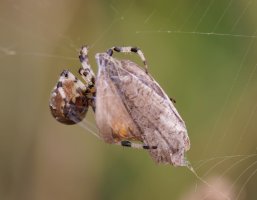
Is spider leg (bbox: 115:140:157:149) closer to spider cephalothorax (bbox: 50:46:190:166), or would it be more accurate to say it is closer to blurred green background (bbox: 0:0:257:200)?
spider cephalothorax (bbox: 50:46:190:166)

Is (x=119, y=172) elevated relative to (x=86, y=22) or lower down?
lower down

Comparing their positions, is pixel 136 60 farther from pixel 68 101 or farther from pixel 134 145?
pixel 134 145

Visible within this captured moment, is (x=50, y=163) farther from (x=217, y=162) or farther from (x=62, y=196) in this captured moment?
(x=217, y=162)

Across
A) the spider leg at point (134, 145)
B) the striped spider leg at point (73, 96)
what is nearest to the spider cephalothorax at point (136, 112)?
the spider leg at point (134, 145)

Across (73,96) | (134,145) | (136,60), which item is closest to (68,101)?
(73,96)

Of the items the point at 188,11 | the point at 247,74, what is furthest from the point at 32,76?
the point at 247,74

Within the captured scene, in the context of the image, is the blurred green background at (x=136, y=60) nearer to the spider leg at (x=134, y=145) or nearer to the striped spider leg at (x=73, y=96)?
the striped spider leg at (x=73, y=96)
